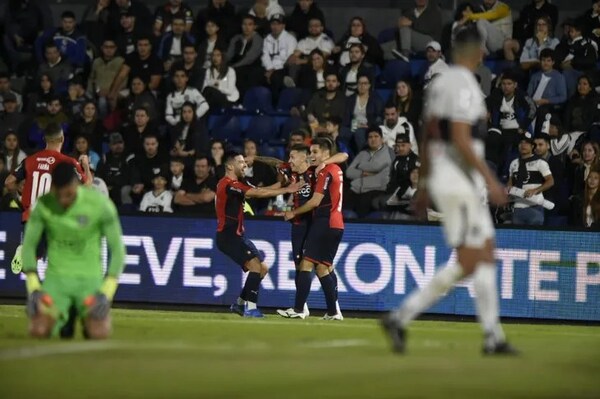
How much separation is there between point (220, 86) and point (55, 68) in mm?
3394

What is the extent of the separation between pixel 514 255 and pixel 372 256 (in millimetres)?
1998

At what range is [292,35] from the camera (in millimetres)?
23609

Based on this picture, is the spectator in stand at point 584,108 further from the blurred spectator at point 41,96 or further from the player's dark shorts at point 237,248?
the blurred spectator at point 41,96

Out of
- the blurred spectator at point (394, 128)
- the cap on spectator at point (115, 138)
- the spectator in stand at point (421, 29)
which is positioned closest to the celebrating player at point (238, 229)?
the blurred spectator at point (394, 128)

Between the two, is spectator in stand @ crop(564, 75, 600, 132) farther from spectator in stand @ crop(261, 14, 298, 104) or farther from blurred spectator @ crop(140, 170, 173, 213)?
blurred spectator @ crop(140, 170, 173, 213)

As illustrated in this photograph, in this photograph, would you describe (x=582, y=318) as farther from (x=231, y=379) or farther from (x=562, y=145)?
(x=231, y=379)

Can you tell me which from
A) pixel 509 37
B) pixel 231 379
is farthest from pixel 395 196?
pixel 231 379

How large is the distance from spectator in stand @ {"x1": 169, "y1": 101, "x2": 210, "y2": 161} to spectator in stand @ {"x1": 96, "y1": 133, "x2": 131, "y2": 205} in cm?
87

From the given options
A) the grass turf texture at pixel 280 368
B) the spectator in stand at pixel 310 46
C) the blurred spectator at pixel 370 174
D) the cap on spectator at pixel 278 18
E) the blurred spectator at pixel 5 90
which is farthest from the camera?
the blurred spectator at pixel 5 90

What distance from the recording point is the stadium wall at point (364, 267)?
18.2 metres

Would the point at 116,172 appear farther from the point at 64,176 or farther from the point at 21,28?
the point at 64,176

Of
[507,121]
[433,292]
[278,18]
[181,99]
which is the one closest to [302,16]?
[278,18]

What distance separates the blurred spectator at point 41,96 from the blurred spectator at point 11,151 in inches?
65.1

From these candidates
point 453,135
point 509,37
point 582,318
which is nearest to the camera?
point 453,135
